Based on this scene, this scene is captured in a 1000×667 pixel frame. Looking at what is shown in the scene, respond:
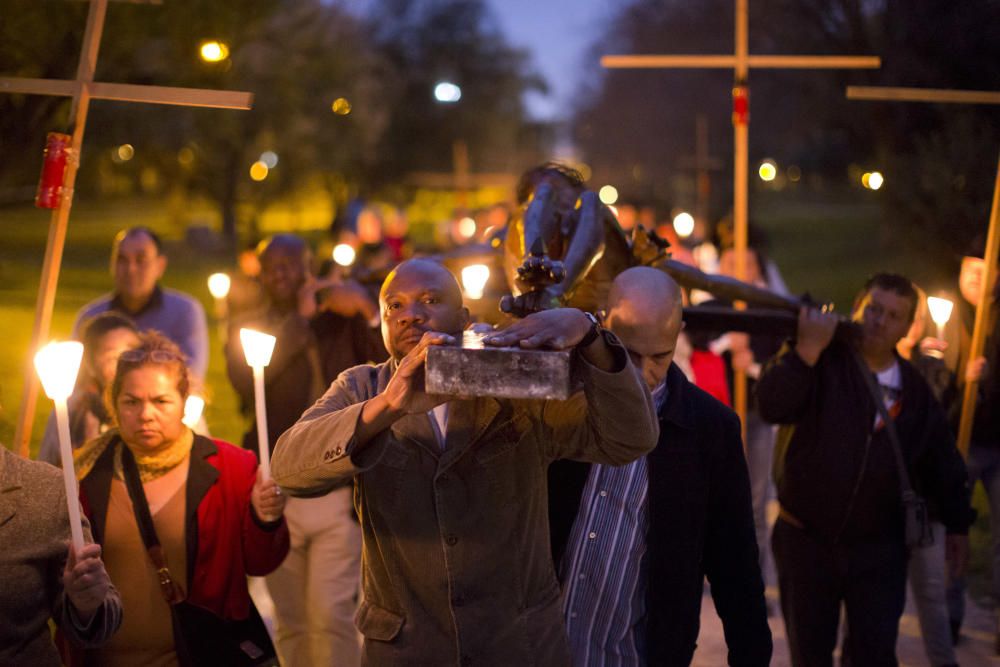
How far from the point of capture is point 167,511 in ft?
13.4

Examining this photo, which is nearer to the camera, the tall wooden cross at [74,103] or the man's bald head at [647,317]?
the man's bald head at [647,317]

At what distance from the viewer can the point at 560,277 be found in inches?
131

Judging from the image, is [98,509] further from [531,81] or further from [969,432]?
[531,81]

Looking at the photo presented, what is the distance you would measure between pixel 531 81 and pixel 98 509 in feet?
192

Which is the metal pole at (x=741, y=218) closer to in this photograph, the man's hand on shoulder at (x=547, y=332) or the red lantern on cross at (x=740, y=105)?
the red lantern on cross at (x=740, y=105)

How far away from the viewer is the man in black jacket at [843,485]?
4.94m

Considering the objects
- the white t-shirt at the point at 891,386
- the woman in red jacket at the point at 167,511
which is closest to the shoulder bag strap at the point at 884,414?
the white t-shirt at the point at 891,386

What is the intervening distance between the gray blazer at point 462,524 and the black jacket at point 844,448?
2.10m

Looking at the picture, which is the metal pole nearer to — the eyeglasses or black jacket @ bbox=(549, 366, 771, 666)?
black jacket @ bbox=(549, 366, 771, 666)

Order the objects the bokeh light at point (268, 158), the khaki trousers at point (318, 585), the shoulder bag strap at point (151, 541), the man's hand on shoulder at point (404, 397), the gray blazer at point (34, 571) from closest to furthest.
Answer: the man's hand on shoulder at point (404, 397), the gray blazer at point (34, 571), the shoulder bag strap at point (151, 541), the khaki trousers at point (318, 585), the bokeh light at point (268, 158)

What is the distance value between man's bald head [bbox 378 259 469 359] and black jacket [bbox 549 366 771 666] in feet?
3.28

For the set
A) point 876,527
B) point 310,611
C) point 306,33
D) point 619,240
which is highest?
point 306,33

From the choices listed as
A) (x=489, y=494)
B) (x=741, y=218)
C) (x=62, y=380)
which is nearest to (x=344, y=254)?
(x=741, y=218)

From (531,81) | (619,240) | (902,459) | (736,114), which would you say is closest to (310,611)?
(619,240)
